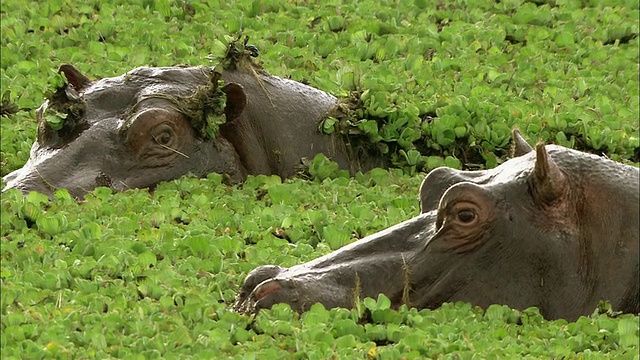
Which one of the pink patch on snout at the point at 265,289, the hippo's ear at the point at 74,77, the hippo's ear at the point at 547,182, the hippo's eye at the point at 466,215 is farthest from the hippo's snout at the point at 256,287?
the hippo's ear at the point at 74,77

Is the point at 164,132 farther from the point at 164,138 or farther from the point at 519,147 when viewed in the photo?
the point at 519,147

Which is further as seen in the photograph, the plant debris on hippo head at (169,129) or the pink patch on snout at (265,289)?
the plant debris on hippo head at (169,129)

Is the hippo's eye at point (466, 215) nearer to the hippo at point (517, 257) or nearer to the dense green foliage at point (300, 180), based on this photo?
the hippo at point (517, 257)

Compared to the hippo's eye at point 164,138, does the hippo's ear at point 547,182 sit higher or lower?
higher

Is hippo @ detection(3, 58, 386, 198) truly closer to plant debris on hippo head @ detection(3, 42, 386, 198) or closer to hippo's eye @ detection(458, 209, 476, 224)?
plant debris on hippo head @ detection(3, 42, 386, 198)

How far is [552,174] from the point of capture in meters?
6.19

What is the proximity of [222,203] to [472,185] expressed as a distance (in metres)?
2.26

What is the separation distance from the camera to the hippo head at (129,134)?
831cm

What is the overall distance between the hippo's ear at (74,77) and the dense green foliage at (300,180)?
851 millimetres

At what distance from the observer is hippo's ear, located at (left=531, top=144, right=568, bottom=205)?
243 inches

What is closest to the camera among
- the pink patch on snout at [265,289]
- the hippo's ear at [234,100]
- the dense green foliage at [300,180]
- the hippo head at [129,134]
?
the dense green foliage at [300,180]

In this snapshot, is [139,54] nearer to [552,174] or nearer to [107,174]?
[107,174]

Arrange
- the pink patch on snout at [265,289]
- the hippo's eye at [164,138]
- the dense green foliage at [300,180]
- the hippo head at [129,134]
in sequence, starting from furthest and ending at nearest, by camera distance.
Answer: the hippo's eye at [164,138]
the hippo head at [129,134]
the pink patch on snout at [265,289]
the dense green foliage at [300,180]

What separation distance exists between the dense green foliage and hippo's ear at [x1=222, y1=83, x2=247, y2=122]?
0.39m
